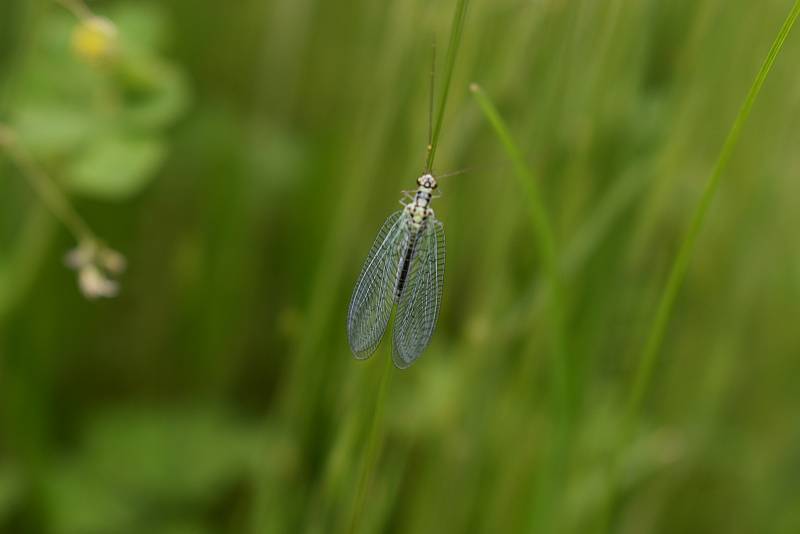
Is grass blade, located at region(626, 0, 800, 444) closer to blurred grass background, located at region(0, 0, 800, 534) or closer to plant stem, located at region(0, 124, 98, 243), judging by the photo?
blurred grass background, located at region(0, 0, 800, 534)

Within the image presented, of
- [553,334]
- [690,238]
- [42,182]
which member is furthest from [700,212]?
[42,182]

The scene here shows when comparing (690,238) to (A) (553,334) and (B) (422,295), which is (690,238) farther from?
(B) (422,295)

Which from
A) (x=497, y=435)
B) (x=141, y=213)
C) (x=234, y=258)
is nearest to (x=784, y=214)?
(x=497, y=435)

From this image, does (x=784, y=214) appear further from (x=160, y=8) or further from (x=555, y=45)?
(x=160, y=8)

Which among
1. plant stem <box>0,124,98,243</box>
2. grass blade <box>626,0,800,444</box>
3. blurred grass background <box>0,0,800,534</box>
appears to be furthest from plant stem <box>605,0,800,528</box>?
plant stem <box>0,124,98,243</box>

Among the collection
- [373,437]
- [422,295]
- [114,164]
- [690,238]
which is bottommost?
[373,437]

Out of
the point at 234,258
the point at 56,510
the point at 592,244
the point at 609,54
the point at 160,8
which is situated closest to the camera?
the point at 609,54

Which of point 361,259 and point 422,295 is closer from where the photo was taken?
point 422,295
